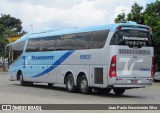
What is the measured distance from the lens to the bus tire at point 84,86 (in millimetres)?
21964

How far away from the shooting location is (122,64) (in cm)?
2042

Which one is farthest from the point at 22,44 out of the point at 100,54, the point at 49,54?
the point at 100,54

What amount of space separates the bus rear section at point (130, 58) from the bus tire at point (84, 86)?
194cm

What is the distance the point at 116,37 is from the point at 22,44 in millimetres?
11243

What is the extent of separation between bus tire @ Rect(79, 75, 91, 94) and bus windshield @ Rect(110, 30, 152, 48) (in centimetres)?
295

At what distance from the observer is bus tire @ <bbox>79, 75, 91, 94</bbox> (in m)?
22.0

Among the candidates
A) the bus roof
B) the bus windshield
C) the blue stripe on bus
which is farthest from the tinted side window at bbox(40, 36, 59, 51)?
the bus windshield

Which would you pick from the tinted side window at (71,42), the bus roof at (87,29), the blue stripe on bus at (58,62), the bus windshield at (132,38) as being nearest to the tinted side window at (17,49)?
the bus roof at (87,29)

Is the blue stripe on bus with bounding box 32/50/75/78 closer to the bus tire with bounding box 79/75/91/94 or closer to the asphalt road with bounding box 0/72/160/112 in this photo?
the bus tire with bounding box 79/75/91/94

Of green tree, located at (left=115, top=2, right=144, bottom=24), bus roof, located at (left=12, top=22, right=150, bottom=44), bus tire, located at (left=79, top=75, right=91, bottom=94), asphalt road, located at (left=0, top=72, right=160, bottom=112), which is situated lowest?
asphalt road, located at (left=0, top=72, right=160, bottom=112)

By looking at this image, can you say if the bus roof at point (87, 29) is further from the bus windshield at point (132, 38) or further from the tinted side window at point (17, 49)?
the tinted side window at point (17, 49)

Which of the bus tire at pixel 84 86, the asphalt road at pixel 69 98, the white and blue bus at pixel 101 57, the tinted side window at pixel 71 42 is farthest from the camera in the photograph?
the bus tire at pixel 84 86

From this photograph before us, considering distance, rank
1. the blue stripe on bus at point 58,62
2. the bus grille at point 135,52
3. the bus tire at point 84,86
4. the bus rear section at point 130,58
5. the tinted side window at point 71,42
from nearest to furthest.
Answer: the bus rear section at point 130,58, the bus grille at point 135,52, the tinted side window at point 71,42, the bus tire at point 84,86, the blue stripe on bus at point 58,62

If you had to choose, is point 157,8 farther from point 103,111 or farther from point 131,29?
point 103,111
